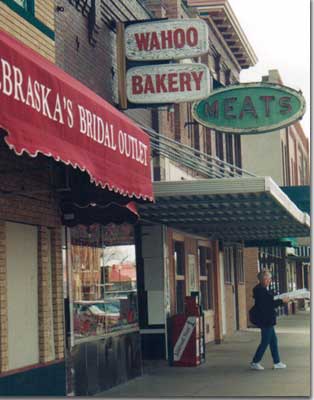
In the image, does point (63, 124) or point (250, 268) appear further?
point (250, 268)

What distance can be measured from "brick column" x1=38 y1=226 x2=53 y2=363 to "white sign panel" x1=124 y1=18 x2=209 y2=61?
4571mm

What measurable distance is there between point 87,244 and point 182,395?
2541 millimetres

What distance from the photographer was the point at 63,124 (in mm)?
9016

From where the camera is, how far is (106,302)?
14555mm

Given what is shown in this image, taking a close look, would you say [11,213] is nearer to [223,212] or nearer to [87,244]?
[87,244]

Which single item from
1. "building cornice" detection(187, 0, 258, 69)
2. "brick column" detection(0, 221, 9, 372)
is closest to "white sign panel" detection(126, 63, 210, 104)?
"brick column" detection(0, 221, 9, 372)

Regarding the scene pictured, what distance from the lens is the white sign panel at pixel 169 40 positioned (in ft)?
50.2

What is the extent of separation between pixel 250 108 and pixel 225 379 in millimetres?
5394

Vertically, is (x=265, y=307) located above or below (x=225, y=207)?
below

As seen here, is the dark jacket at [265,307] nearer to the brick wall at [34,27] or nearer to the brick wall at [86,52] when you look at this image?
the brick wall at [86,52]

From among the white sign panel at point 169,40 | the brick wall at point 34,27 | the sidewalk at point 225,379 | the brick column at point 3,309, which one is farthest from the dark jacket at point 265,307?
the brick column at point 3,309

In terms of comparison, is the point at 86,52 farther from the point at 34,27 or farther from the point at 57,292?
the point at 57,292

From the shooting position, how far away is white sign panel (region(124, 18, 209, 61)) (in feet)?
50.2

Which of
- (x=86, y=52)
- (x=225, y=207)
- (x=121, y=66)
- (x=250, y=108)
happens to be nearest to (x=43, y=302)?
(x=86, y=52)
